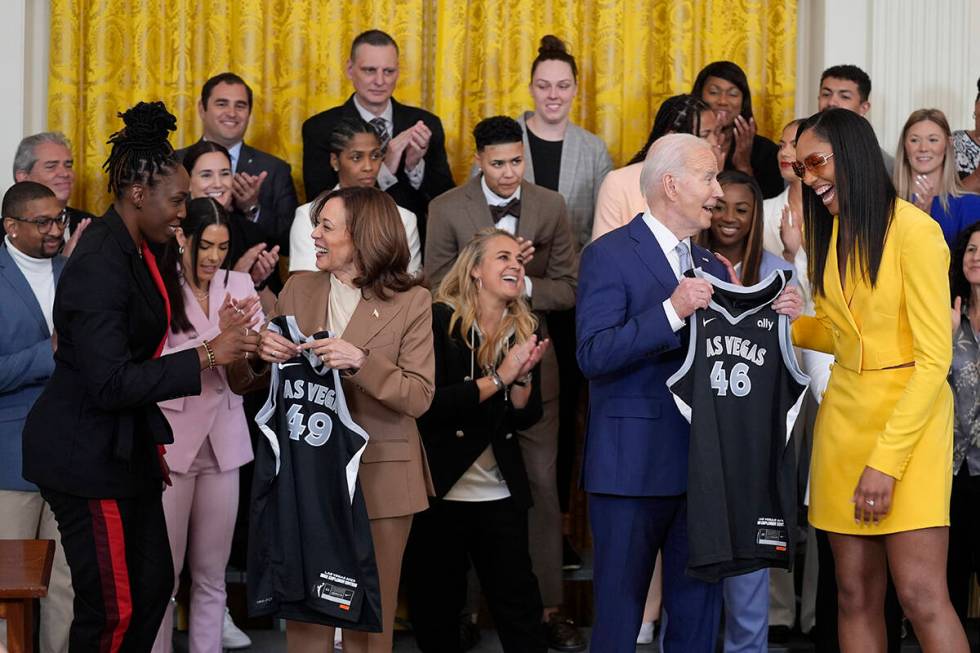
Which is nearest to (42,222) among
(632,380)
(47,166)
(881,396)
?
(47,166)

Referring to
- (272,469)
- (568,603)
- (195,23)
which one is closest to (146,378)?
(272,469)

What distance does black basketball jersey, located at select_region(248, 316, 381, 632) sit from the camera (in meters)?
3.71

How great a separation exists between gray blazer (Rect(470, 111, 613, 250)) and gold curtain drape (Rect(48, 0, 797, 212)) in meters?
0.63

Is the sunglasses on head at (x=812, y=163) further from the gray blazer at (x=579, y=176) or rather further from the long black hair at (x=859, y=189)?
the gray blazer at (x=579, y=176)

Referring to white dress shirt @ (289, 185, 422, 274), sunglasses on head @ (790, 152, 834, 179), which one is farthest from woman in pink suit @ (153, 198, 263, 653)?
sunglasses on head @ (790, 152, 834, 179)

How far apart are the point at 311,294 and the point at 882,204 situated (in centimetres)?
168

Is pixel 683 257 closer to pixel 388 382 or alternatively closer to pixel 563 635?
pixel 388 382

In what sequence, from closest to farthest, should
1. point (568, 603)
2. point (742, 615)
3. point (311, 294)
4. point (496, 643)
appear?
point (311, 294) → point (742, 615) → point (496, 643) → point (568, 603)

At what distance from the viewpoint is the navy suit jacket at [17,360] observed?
4.69 metres

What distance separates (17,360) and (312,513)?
1.59 m

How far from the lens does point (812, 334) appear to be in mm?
3869

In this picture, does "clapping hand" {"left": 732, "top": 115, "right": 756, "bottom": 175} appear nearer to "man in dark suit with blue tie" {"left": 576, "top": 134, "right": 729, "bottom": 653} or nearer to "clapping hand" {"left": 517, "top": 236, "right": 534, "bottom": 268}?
"clapping hand" {"left": 517, "top": 236, "right": 534, "bottom": 268}

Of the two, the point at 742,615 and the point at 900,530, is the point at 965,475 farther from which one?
the point at 900,530

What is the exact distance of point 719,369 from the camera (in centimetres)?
365
